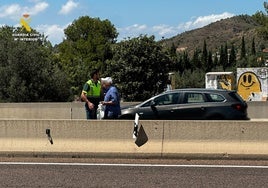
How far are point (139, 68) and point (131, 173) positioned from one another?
30.9 meters

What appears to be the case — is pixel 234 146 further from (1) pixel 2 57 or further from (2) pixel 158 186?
(1) pixel 2 57

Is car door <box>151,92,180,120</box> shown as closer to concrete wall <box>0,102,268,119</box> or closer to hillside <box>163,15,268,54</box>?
concrete wall <box>0,102,268,119</box>

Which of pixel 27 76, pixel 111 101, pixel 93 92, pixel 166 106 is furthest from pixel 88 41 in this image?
pixel 111 101

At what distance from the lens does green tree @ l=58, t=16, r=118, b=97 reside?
76375 millimetres

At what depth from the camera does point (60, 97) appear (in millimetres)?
33062

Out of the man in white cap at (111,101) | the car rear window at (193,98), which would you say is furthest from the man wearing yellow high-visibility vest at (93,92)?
the car rear window at (193,98)

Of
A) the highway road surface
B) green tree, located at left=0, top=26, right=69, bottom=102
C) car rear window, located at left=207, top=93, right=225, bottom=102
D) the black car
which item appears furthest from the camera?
green tree, located at left=0, top=26, right=69, bottom=102

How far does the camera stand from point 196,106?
49.0 feet

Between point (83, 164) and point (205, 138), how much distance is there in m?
2.59

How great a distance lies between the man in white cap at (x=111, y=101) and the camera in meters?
12.3

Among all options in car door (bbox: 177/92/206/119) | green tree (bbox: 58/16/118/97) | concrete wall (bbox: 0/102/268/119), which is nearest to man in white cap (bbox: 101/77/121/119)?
car door (bbox: 177/92/206/119)

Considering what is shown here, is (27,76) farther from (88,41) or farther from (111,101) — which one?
(88,41)

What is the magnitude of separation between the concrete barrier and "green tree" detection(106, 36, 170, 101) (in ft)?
90.9

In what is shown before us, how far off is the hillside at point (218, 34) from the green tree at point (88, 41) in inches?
2433
